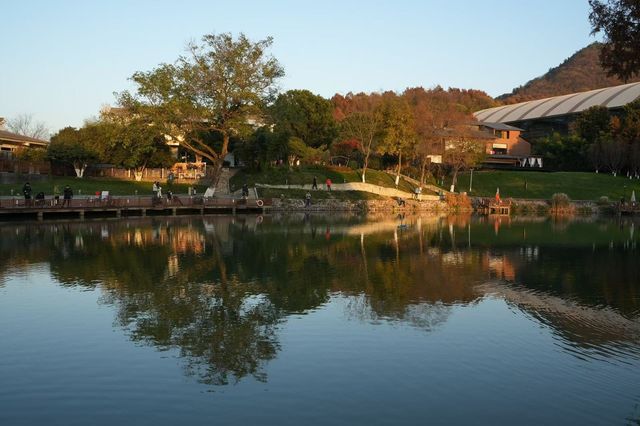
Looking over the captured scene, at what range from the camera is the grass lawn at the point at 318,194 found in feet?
200

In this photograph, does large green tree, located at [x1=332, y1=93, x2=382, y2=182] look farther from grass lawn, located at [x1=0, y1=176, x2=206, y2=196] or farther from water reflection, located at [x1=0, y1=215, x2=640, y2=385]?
water reflection, located at [x1=0, y1=215, x2=640, y2=385]

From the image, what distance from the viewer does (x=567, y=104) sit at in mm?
105125

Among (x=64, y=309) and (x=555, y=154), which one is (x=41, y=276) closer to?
(x=64, y=309)

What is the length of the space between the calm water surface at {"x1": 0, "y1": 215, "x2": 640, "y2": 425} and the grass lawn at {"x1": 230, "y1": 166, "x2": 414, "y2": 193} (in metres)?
33.1

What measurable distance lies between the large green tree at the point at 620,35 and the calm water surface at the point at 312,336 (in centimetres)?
750

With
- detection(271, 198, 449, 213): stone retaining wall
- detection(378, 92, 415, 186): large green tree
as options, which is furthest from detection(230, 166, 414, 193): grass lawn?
detection(378, 92, 415, 186): large green tree

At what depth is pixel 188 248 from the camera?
3069 cm

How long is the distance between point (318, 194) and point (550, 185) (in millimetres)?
30131

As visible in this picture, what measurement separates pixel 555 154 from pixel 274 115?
47259 mm

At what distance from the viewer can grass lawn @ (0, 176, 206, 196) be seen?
54625mm

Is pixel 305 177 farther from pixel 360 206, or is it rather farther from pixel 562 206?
pixel 562 206

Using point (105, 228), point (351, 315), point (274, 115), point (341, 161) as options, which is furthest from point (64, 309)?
point (341, 161)

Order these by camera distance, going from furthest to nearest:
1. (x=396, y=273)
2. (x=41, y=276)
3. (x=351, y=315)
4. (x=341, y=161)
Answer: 1. (x=341, y=161)
2. (x=396, y=273)
3. (x=41, y=276)
4. (x=351, y=315)

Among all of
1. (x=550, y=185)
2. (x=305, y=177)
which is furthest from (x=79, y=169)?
(x=550, y=185)
